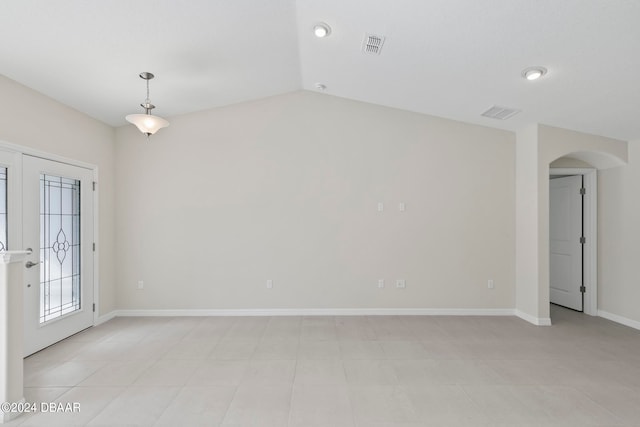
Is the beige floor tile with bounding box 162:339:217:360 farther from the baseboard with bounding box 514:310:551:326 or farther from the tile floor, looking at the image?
the baseboard with bounding box 514:310:551:326

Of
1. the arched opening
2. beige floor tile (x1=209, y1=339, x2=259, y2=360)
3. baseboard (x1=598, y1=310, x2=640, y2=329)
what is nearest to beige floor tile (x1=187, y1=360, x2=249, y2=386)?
beige floor tile (x1=209, y1=339, x2=259, y2=360)

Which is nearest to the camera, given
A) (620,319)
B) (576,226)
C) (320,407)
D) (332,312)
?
(320,407)

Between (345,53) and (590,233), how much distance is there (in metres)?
4.28

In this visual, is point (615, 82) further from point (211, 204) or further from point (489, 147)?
point (211, 204)

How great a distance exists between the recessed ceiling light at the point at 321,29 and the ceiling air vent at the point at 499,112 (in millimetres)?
2306

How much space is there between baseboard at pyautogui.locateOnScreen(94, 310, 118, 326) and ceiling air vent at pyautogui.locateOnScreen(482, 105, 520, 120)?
5.74 m

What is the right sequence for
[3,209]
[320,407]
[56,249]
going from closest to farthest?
[320,407]
[3,209]
[56,249]

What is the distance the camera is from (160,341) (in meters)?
3.65

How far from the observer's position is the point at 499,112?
13.6 ft

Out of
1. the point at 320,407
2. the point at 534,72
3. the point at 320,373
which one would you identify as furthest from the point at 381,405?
the point at 534,72

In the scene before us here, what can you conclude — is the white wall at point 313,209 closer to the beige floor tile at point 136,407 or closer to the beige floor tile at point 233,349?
the beige floor tile at point 233,349

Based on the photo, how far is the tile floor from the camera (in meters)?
2.26

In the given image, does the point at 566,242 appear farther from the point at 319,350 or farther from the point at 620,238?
the point at 319,350

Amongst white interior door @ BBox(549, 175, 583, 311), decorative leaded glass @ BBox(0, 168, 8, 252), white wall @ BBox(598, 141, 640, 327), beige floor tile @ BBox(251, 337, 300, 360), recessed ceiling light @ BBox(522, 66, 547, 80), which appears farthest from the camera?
white interior door @ BBox(549, 175, 583, 311)
